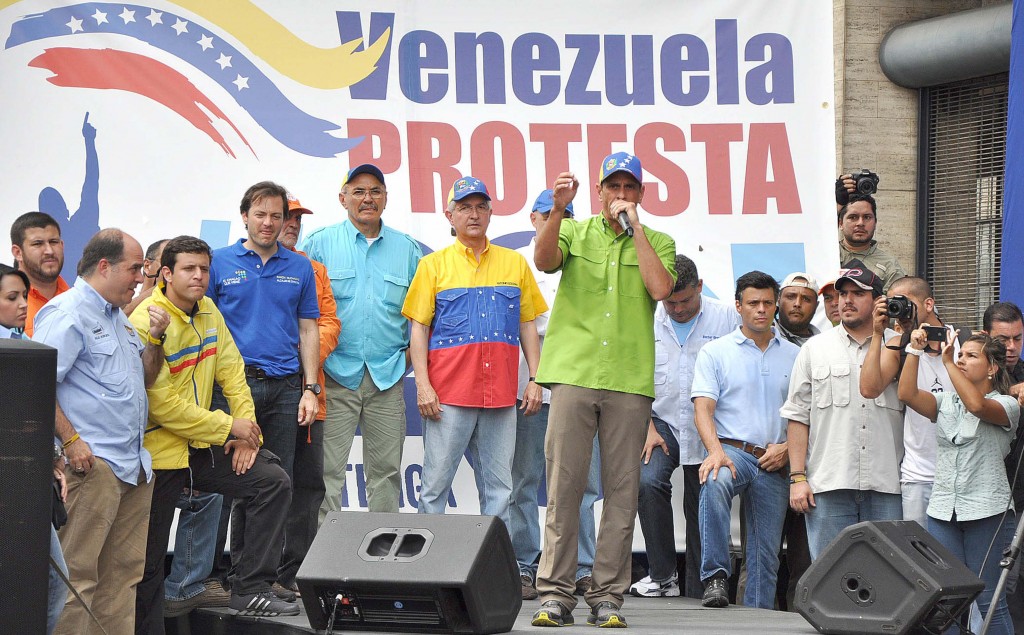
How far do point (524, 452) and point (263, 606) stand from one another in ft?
5.77

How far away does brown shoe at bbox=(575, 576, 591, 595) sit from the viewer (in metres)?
5.90

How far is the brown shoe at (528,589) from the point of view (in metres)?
5.70

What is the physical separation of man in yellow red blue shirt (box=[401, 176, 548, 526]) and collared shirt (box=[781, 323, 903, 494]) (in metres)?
1.34

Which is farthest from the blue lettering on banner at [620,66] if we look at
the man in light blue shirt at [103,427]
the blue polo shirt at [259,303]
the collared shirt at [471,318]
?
the man in light blue shirt at [103,427]

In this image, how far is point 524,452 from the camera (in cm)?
622

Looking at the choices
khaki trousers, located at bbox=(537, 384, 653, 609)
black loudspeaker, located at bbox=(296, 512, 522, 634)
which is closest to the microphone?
khaki trousers, located at bbox=(537, 384, 653, 609)

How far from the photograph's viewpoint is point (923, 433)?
5.45 m

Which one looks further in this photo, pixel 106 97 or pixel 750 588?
pixel 106 97

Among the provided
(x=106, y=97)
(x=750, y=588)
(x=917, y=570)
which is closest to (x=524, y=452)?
(x=750, y=588)

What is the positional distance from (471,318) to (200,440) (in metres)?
1.53

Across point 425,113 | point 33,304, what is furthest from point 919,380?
point 33,304

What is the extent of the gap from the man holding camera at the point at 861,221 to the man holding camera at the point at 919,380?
3.27 ft

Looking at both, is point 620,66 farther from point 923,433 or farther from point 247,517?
point 247,517

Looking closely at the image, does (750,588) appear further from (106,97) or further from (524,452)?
(106,97)
